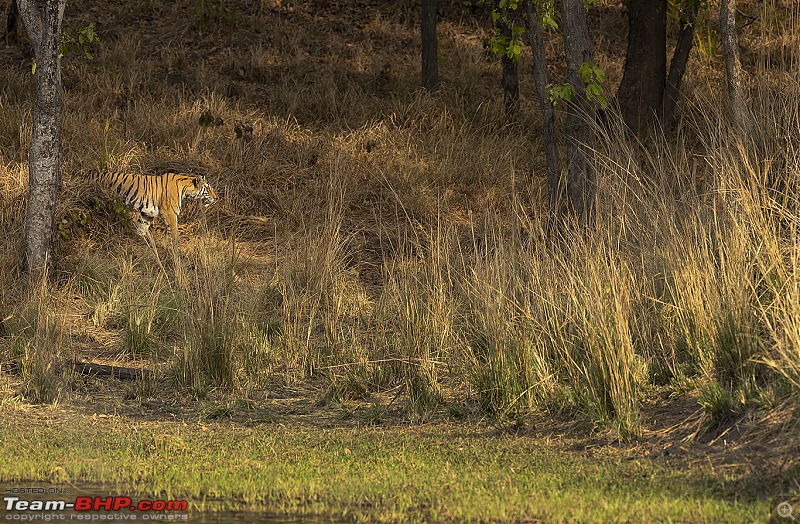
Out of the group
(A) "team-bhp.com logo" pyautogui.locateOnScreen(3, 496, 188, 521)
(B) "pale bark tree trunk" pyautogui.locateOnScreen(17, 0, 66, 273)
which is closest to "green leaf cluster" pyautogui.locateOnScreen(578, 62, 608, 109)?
(B) "pale bark tree trunk" pyautogui.locateOnScreen(17, 0, 66, 273)

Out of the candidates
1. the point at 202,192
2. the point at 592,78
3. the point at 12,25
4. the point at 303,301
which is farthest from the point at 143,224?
the point at 12,25

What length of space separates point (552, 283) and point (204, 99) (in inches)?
430

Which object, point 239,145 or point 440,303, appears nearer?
point 440,303

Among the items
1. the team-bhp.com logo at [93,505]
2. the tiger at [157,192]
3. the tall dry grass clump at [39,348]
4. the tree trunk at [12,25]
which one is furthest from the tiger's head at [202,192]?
the team-bhp.com logo at [93,505]

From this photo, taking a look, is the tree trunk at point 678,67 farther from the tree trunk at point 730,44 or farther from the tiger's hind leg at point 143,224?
the tiger's hind leg at point 143,224

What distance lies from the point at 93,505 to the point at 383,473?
148 cm

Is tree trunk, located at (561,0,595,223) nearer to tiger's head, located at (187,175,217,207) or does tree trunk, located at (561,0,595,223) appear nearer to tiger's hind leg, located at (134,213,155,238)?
tiger's head, located at (187,175,217,207)

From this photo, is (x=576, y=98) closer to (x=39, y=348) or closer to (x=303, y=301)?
(x=303, y=301)

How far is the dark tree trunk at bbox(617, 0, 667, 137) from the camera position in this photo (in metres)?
→ 16.5

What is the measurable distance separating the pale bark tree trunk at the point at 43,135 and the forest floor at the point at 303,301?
535 millimetres

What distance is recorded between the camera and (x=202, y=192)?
14.6m

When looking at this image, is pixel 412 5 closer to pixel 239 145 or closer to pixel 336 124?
pixel 336 124

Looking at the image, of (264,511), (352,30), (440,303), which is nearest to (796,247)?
(440,303)

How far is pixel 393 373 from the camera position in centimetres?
832
